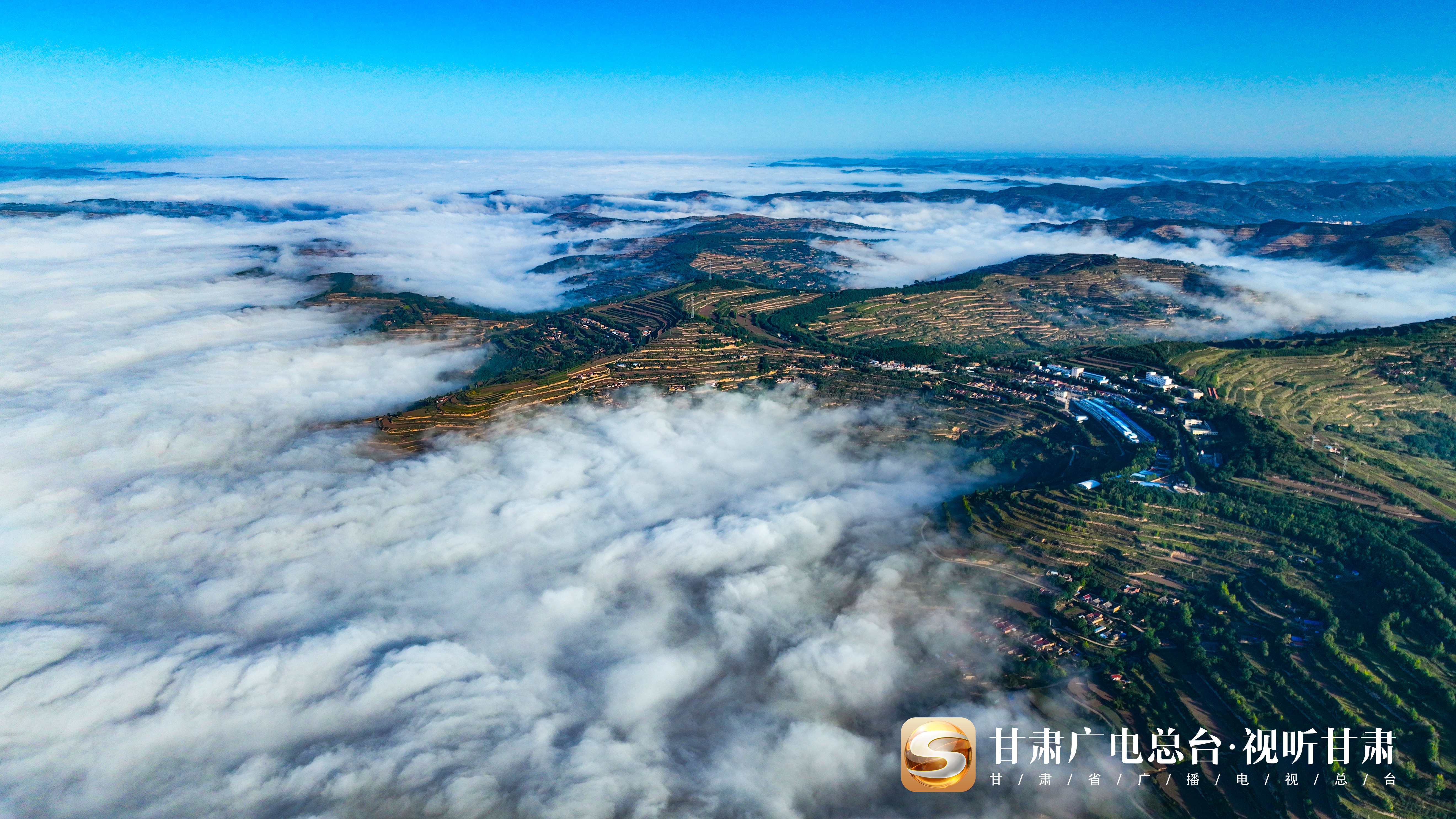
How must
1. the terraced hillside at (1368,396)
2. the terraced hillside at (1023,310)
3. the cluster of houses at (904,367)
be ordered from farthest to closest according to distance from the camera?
1. the terraced hillside at (1023,310)
2. the cluster of houses at (904,367)
3. the terraced hillside at (1368,396)

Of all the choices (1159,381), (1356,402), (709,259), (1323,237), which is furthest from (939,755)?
(1323,237)

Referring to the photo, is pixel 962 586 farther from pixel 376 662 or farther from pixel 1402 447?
pixel 1402 447

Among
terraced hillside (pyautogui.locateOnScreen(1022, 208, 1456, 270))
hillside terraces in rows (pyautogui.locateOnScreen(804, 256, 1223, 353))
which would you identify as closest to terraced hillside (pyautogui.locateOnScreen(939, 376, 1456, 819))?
hillside terraces in rows (pyautogui.locateOnScreen(804, 256, 1223, 353))

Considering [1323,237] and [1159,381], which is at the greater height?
[1323,237]

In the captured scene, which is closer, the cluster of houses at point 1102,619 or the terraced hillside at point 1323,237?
the cluster of houses at point 1102,619

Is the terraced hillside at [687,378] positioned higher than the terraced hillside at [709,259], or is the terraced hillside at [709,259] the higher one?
the terraced hillside at [709,259]

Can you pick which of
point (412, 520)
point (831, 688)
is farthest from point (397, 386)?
point (831, 688)

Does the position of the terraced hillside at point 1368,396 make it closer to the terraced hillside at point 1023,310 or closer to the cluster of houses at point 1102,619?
the cluster of houses at point 1102,619

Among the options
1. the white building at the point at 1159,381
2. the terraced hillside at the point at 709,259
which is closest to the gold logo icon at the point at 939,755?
the white building at the point at 1159,381

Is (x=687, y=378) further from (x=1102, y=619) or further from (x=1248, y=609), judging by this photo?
(x=1248, y=609)
